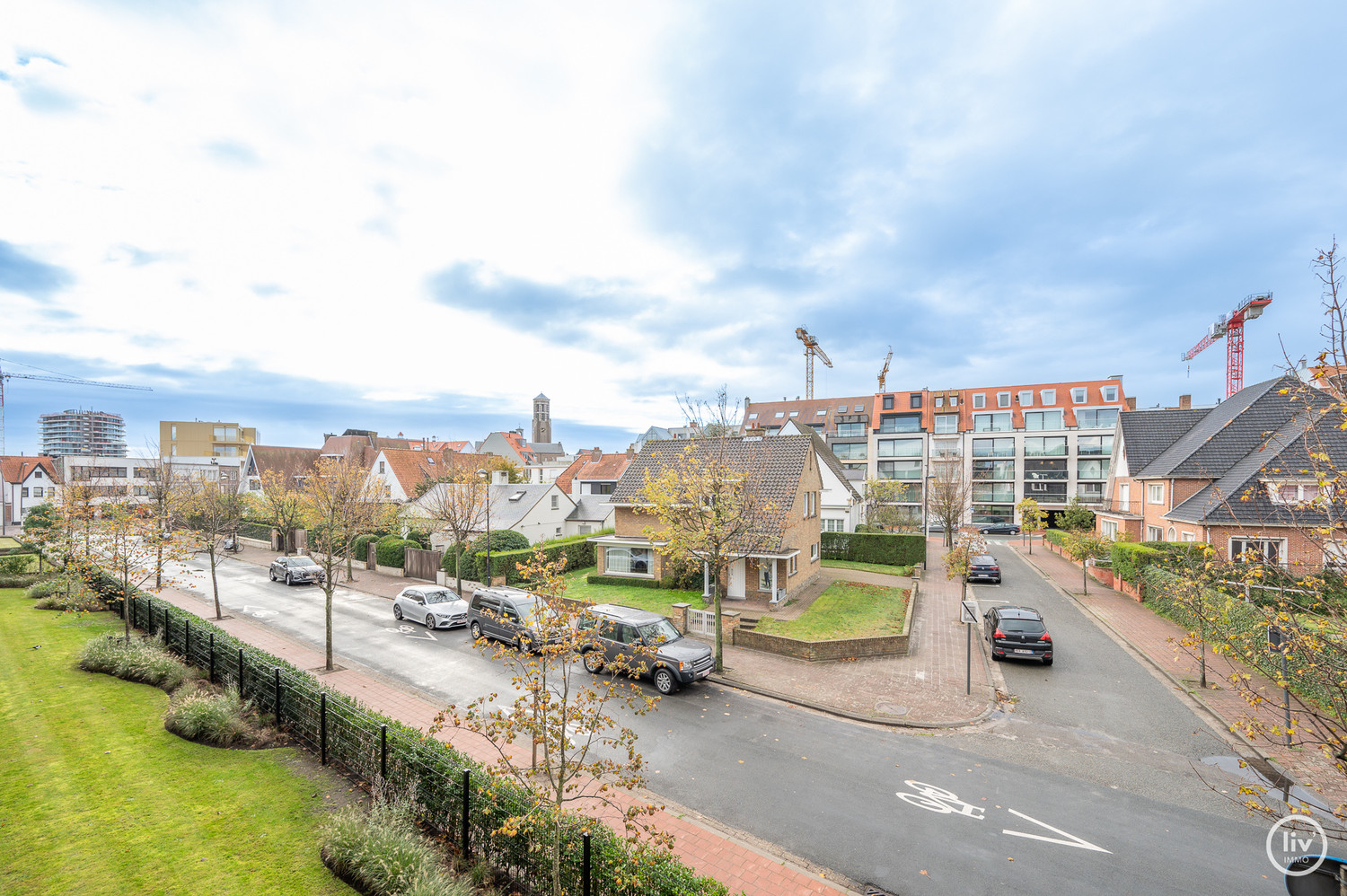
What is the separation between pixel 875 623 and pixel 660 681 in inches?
387

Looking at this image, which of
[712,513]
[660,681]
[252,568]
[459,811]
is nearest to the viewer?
[459,811]

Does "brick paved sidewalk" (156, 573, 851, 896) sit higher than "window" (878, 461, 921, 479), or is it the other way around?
"window" (878, 461, 921, 479)

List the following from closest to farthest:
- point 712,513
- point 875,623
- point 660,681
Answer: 1. point 660,681
2. point 712,513
3. point 875,623

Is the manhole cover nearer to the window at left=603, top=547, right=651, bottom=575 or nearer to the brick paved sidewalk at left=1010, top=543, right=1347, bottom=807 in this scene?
the brick paved sidewalk at left=1010, top=543, right=1347, bottom=807

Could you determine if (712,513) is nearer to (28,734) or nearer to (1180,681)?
(1180,681)

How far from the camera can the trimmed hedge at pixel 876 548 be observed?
34.9m

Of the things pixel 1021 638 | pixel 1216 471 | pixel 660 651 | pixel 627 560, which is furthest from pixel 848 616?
pixel 1216 471

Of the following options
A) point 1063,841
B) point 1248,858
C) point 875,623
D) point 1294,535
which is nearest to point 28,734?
point 1063,841

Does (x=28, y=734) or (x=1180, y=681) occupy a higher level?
(x=28, y=734)

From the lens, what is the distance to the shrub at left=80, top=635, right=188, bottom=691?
12.9m

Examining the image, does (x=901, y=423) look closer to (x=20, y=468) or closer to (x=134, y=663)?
(x=134, y=663)

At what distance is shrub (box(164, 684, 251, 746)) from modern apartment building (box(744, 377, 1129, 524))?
181 ft

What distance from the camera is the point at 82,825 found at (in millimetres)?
7555

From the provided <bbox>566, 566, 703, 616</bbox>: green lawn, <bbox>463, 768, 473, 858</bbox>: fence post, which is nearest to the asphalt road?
<bbox>463, 768, 473, 858</bbox>: fence post
